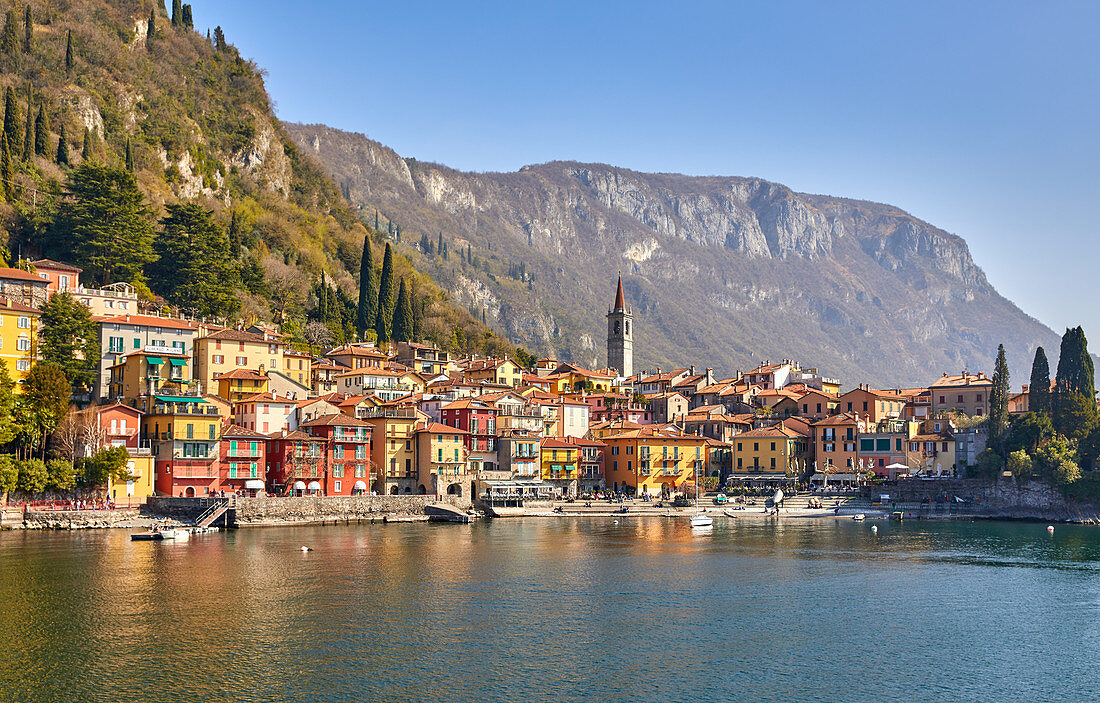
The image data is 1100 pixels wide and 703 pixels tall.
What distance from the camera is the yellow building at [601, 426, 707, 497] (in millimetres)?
98250

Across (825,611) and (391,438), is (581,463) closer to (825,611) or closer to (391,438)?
(391,438)

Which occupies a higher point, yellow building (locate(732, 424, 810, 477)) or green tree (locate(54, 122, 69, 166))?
green tree (locate(54, 122, 69, 166))

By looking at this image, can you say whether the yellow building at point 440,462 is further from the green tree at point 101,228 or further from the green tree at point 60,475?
the green tree at point 101,228

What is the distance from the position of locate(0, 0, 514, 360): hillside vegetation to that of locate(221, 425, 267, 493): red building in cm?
2551

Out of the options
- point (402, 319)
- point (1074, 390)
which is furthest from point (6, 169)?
point (1074, 390)

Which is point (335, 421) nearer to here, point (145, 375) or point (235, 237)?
point (145, 375)

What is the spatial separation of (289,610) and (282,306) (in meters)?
76.1

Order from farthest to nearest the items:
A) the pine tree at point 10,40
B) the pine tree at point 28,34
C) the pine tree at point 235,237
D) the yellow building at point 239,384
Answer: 1. the pine tree at point 235,237
2. the pine tree at point 28,34
3. the pine tree at point 10,40
4. the yellow building at point 239,384

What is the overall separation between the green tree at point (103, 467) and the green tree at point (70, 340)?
32.0 feet

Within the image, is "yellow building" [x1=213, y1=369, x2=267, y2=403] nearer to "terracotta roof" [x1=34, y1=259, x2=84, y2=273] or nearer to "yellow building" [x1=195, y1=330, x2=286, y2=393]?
"yellow building" [x1=195, y1=330, x2=286, y2=393]

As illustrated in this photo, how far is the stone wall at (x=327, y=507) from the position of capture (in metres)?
71.7

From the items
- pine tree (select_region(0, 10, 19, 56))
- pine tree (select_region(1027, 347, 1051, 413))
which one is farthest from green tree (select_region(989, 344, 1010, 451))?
pine tree (select_region(0, 10, 19, 56))

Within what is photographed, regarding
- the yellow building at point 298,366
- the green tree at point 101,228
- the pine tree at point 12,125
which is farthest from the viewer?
the pine tree at point 12,125

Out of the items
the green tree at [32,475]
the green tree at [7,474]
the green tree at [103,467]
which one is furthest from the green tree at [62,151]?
the green tree at [7,474]
